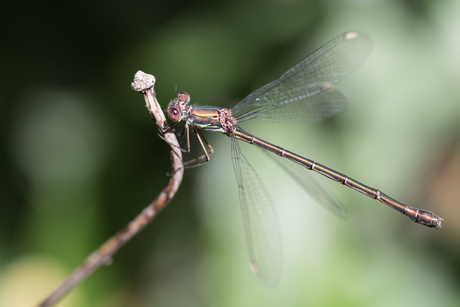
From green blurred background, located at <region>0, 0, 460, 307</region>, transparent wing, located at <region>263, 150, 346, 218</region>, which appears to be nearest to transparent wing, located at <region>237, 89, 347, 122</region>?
green blurred background, located at <region>0, 0, 460, 307</region>

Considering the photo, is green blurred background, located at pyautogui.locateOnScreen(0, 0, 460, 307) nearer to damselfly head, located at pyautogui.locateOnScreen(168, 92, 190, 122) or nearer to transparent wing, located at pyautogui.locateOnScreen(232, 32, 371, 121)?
transparent wing, located at pyautogui.locateOnScreen(232, 32, 371, 121)

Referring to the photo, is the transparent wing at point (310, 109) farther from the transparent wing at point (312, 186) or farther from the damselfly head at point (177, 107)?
the damselfly head at point (177, 107)

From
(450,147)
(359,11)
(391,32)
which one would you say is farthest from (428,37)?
(450,147)

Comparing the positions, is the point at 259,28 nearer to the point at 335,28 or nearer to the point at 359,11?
the point at 335,28

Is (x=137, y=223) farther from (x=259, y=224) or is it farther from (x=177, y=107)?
(x=259, y=224)

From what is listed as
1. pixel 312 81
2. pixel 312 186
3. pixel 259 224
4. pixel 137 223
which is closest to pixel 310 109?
pixel 312 81

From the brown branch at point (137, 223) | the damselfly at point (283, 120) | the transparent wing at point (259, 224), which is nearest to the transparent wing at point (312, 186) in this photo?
the damselfly at point (283, 120)
